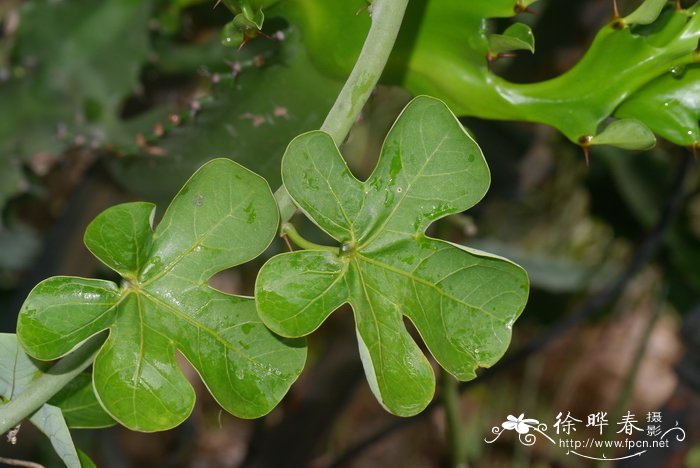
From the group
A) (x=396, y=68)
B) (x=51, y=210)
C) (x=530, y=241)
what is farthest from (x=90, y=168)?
(x=530, y=241)

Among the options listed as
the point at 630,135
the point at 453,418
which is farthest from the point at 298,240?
the point at 453,418

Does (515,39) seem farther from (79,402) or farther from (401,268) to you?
(79,402)

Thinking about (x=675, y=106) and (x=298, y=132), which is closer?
(x=675, y=106)

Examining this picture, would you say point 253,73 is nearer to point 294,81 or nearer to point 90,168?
point 294,81

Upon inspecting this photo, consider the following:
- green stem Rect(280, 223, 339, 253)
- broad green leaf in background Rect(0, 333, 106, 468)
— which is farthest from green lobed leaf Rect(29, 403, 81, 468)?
green stem Rect(280, 223, 339, 253)

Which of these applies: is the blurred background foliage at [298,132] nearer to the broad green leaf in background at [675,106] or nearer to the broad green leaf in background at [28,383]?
the broad green leaf in background at [675,106]

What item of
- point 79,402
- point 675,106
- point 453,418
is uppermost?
point 675,106

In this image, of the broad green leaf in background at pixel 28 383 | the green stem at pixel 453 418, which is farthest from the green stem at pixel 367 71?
the green stem at pixel 453 418
